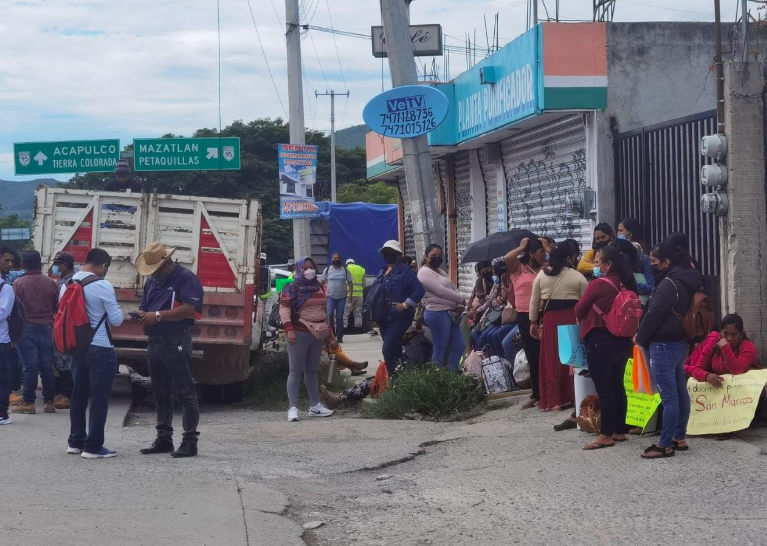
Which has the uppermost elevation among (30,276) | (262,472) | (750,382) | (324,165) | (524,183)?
(324,165)

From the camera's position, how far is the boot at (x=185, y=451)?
8656mm

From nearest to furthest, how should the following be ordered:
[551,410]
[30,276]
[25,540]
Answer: [25,540] → [551,410] → [30,276]

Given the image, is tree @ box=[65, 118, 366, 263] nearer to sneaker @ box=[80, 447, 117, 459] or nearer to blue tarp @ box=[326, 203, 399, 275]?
blue tarp @ box=[326, 203, 399, 275]

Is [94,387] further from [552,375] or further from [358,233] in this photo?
[358,233]

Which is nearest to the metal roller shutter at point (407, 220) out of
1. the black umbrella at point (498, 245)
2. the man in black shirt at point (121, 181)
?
the man in black shirt at point (121, 181)

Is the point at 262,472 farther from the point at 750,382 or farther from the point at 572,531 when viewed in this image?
the point at 750,382

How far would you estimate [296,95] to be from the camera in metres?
19.1

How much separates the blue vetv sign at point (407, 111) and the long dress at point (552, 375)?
2967 mm

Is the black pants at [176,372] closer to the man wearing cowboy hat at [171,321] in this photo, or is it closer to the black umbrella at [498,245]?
the man wearing cowboy hat at [171,321]

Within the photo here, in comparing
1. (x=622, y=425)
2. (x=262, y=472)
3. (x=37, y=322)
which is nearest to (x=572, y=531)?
(x=622, y=425)

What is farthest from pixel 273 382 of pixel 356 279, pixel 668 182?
pixel 356 279

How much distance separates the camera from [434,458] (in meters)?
8.51

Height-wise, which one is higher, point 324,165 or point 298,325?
point 324,165

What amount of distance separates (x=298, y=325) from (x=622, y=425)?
3974 mm
